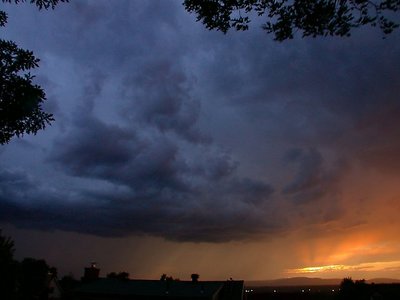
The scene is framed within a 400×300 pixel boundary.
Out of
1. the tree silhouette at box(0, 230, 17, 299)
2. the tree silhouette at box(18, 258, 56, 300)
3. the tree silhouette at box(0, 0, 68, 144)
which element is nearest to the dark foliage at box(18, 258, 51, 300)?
the tree silhouette at box(18, 258, 56, 300)

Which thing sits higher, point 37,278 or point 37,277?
point 37,277

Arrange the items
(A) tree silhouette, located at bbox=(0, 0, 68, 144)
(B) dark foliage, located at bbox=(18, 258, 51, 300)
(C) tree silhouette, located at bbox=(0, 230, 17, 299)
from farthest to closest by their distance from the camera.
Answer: (B) dark foliage, located at bbox=(18, 258, 51, 300) < (C) tree silhouette, located at bbox=(0, 230, 17, 299) < (A) tree silhouette, located at bbox=(0, 0, 68, 144)

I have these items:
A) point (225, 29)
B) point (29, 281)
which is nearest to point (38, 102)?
point (225, 29)

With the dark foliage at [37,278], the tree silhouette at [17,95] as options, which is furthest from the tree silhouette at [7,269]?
the dark foliage at [37,278]

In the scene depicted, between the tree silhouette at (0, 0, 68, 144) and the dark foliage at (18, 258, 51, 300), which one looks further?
the dark foliage at (18, 258, 51, 300)

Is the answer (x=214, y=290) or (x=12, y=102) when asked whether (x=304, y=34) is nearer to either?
(x=12, y=102)

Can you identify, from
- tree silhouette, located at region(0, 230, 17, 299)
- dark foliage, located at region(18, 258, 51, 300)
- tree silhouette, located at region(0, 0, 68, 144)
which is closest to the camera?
tree silhouette, located at region(0, 0, 68, 144)

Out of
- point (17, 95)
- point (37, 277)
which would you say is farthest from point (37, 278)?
point (17, 95)

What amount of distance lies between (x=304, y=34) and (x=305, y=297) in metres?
70.1

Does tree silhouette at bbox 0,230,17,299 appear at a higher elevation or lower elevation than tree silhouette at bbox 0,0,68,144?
lower

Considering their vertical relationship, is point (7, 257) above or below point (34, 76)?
below

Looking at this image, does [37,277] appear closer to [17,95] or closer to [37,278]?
[37,278]

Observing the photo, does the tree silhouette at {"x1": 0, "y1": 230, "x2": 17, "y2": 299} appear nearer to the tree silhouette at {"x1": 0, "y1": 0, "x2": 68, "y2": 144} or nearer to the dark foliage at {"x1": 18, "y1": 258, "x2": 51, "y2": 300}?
the tree silhouette at {"x1": 0, "y1": 0, "x2": 68, "y2": 144}

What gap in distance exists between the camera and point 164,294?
49.1 metres
